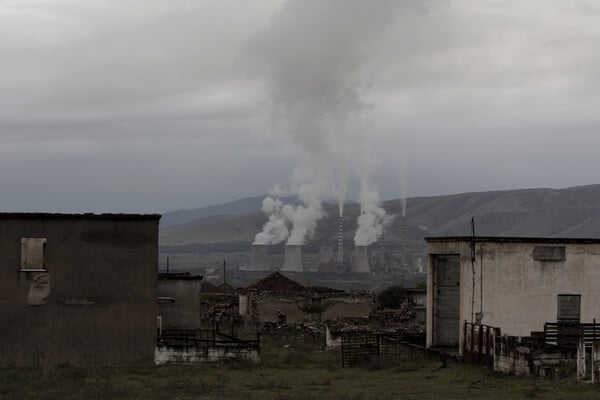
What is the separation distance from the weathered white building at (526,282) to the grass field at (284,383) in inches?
97.8

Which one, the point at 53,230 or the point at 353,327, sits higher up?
the point at 53,230

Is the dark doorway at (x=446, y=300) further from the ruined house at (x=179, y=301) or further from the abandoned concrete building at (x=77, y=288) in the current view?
the abandoned concrete building at (x=77, y=288)

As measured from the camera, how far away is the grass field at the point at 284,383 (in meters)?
25.0

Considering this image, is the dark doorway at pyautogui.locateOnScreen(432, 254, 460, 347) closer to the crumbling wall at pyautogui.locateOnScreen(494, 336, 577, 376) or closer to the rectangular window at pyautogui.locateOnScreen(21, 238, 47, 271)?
the crumbling wall at pyautogui.locateOnScreen(494, 336, 577, 376)

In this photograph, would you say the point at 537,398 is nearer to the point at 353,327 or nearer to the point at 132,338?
the point at 132,338

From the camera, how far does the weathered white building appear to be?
→ 3509cm

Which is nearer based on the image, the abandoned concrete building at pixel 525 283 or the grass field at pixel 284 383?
the grass field at pixel 284 383

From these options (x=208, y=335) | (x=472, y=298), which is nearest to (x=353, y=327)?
(x=208, y=335)

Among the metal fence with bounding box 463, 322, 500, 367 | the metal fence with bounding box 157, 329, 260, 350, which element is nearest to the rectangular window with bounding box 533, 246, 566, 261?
the metal fence with bounding box 463, 322, 500, 367

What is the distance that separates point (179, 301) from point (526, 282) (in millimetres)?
14383

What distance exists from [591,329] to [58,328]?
15767mm

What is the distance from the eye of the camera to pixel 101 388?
87.2 ft

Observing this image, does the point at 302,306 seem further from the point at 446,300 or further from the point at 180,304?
the point at 446,300

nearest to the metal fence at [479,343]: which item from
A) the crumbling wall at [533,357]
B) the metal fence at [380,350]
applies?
the crumbling wall at [533,357]
